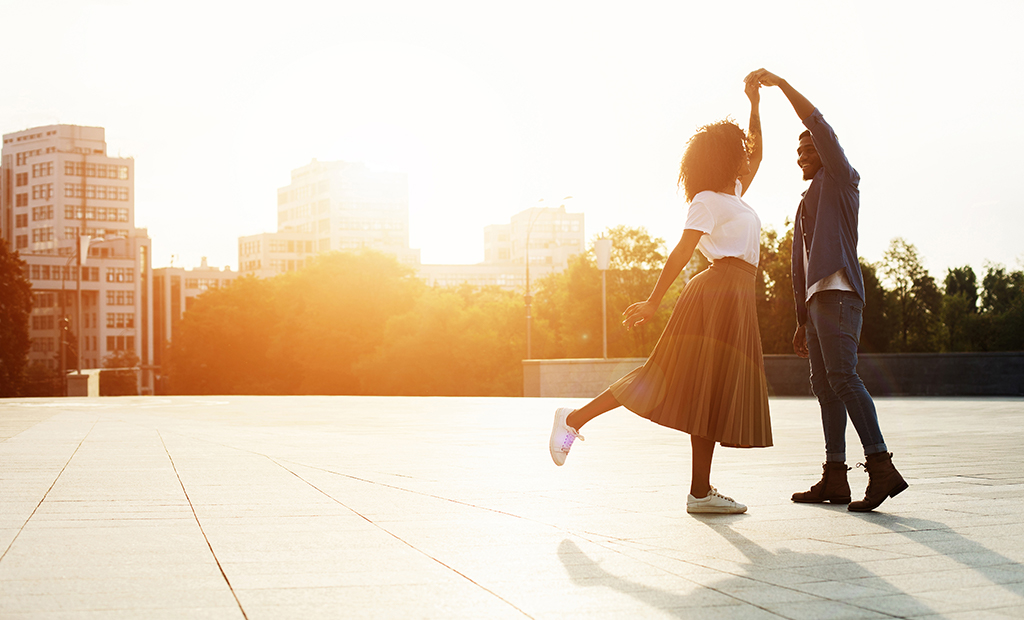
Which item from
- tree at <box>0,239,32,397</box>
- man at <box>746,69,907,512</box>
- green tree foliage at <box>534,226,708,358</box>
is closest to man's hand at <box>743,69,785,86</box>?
man at <box>746,69,907,512</box>

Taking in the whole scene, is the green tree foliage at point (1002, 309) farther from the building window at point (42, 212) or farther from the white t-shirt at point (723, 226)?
the building window at point (42, 212)

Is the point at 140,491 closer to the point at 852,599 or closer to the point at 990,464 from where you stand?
the point at 852,599

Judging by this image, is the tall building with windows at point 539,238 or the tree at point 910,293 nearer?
the tree at point 910,293

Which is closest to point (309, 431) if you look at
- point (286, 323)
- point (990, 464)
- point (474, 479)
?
point (474, 479)

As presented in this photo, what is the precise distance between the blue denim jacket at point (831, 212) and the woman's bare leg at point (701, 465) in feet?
3.37

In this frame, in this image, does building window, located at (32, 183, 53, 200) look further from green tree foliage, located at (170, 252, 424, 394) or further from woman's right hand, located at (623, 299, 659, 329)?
woman's right hand, located at (623, 299, 659, 329)

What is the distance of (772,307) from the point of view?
5300cm

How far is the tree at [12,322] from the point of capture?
50625mm

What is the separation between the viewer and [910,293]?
4969 centimetres

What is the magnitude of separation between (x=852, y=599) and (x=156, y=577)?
2.13 m

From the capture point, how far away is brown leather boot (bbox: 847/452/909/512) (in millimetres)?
4559

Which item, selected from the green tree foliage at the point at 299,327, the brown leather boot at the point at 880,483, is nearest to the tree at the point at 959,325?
the green tree foliage at the point at 299,327

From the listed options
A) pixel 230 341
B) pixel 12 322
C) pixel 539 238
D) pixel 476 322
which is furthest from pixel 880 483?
pixel 539 238

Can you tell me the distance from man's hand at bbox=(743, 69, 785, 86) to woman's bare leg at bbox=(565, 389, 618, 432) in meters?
1.73
